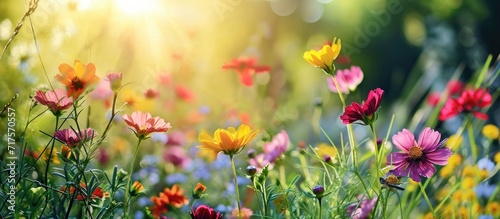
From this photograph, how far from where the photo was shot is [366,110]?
0.74 m

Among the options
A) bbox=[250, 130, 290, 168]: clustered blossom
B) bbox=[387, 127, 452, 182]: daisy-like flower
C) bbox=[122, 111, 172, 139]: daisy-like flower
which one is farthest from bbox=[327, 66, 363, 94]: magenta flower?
bbox=[122, 111, 172, 139]: daisy-like flower

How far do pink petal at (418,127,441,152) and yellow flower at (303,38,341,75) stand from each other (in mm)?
137

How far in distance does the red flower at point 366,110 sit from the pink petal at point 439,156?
85 millimetres

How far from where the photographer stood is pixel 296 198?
2.85ft

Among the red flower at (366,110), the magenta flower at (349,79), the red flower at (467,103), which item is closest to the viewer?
the red flower at (366,110)

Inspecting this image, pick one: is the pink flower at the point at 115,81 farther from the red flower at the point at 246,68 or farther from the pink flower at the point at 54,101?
the red flower at the point at 246,68

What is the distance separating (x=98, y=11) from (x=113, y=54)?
0.41m

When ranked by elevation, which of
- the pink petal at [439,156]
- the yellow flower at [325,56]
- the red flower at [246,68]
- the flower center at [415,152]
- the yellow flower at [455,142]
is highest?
the red flower at [246,68]

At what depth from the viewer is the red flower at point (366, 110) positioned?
2.43ft

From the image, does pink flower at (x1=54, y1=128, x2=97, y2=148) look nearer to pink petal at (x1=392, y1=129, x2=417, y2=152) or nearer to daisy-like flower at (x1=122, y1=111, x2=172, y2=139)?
daisy-like flower at (x1=122, y1=111, x2=172, y2=139)

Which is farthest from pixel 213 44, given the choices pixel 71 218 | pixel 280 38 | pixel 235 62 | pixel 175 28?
pixel 71 218

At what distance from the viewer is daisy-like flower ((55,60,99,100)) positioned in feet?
2.64

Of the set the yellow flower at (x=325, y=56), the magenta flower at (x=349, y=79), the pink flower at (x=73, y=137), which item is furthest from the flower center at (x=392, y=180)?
the pink flower at (x=73, y=137)

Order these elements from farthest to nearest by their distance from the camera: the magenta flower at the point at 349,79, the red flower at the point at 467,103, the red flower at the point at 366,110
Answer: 1. the red flower at the point at 467,103
2. the magenta flower at the point at 349,79
3. the red flower at the point at 366,110
